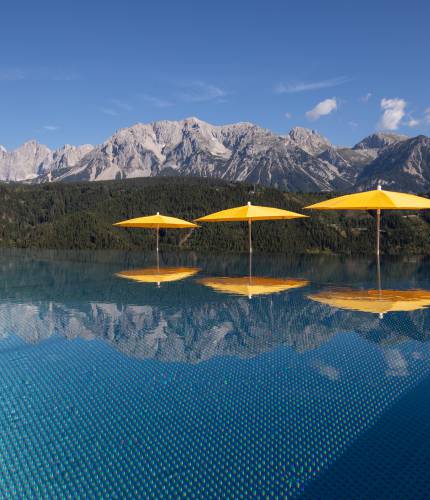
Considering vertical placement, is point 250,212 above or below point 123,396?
above

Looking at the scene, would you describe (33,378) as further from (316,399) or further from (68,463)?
(316,399)

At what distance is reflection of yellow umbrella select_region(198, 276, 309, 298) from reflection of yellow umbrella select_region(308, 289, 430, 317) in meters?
2.59

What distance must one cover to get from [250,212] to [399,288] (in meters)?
10.5

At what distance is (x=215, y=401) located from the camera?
8.51m

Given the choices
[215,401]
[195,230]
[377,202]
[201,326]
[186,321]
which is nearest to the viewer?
[215,401]

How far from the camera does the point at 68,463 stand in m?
6.29

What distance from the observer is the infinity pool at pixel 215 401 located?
19.5 ft

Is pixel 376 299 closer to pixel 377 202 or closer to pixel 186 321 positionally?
pixel 377 202

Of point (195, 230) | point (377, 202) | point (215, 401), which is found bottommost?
point (215, 401)

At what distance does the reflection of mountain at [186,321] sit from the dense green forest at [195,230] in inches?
3206

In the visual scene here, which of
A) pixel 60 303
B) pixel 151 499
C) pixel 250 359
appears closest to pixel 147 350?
pixel 250 359

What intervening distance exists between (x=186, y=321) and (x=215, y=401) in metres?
7.08

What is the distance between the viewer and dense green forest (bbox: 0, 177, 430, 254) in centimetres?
12300

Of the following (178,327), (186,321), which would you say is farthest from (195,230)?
(178,327)
